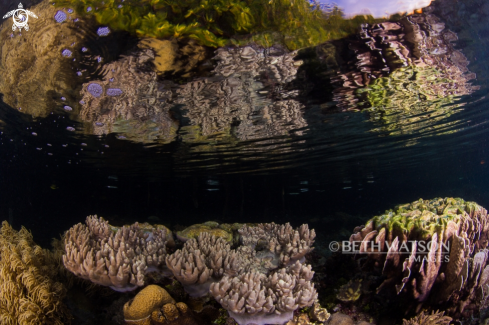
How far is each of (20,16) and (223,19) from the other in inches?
217

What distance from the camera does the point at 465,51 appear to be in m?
8.72

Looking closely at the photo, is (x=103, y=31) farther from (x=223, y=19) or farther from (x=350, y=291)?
(x=350, y=291)

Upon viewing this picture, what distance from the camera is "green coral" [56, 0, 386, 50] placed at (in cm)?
605

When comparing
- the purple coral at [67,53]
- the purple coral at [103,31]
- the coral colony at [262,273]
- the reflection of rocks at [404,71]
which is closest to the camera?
the coral colony at [262,273]

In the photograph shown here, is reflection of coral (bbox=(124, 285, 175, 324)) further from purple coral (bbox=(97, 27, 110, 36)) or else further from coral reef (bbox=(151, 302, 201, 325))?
purple coral (bbox=(97, 27, 110, 36))

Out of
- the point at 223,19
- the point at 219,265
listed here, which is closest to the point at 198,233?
the point at 219,265

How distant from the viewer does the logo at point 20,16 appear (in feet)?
21.0

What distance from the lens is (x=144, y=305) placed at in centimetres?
411

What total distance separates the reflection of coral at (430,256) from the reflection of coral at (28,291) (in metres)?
6.57

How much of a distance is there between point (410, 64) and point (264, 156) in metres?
16.1

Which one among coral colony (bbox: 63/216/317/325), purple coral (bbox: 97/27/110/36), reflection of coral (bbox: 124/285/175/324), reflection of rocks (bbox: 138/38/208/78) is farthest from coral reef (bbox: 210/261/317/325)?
purple coral (bbox: 97/27/110/36)

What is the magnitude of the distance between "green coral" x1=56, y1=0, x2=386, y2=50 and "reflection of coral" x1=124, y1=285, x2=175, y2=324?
6.37 meters

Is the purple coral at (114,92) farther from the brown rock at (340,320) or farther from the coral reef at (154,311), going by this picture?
the brown rock at (340,320)

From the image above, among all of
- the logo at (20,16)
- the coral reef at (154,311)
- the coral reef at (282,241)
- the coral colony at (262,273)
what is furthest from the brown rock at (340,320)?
the logo at (20,16)
